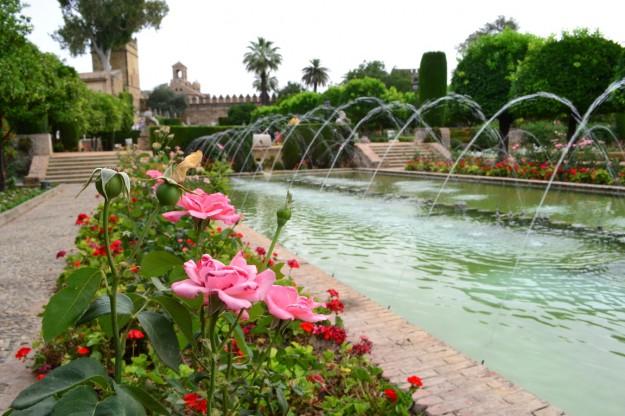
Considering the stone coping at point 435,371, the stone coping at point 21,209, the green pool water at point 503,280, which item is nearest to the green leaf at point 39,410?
the stone coping at point 435,371

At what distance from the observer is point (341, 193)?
1292 cm

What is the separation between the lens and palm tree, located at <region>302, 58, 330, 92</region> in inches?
2736

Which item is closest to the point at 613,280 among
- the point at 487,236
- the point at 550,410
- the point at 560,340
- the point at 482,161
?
the point at 560,340

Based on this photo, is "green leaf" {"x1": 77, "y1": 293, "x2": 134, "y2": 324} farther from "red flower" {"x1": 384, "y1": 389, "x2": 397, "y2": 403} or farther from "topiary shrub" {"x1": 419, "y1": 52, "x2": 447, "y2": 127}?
"topiary shrub" {"x1": 419, "y1": 52, "x2": 447, "y2": 127}

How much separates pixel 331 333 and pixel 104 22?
45.7 meters

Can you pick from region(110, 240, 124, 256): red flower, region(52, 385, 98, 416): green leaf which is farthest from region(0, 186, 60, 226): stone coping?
region(52, 385, 98, 416): green leaf

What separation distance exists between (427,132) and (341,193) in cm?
1248

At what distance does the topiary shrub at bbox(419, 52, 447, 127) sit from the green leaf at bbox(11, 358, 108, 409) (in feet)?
83.7

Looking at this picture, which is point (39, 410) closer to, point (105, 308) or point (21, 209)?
point (105, 308)

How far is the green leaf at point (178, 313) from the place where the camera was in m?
0.93

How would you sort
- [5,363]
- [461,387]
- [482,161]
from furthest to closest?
[482,161], [5,363], [461,387]

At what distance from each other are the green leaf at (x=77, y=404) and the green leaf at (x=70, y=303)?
0.45 ft

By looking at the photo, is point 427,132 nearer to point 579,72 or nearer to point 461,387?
point 579,72

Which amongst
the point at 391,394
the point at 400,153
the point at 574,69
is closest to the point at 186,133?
the point at 400,153
